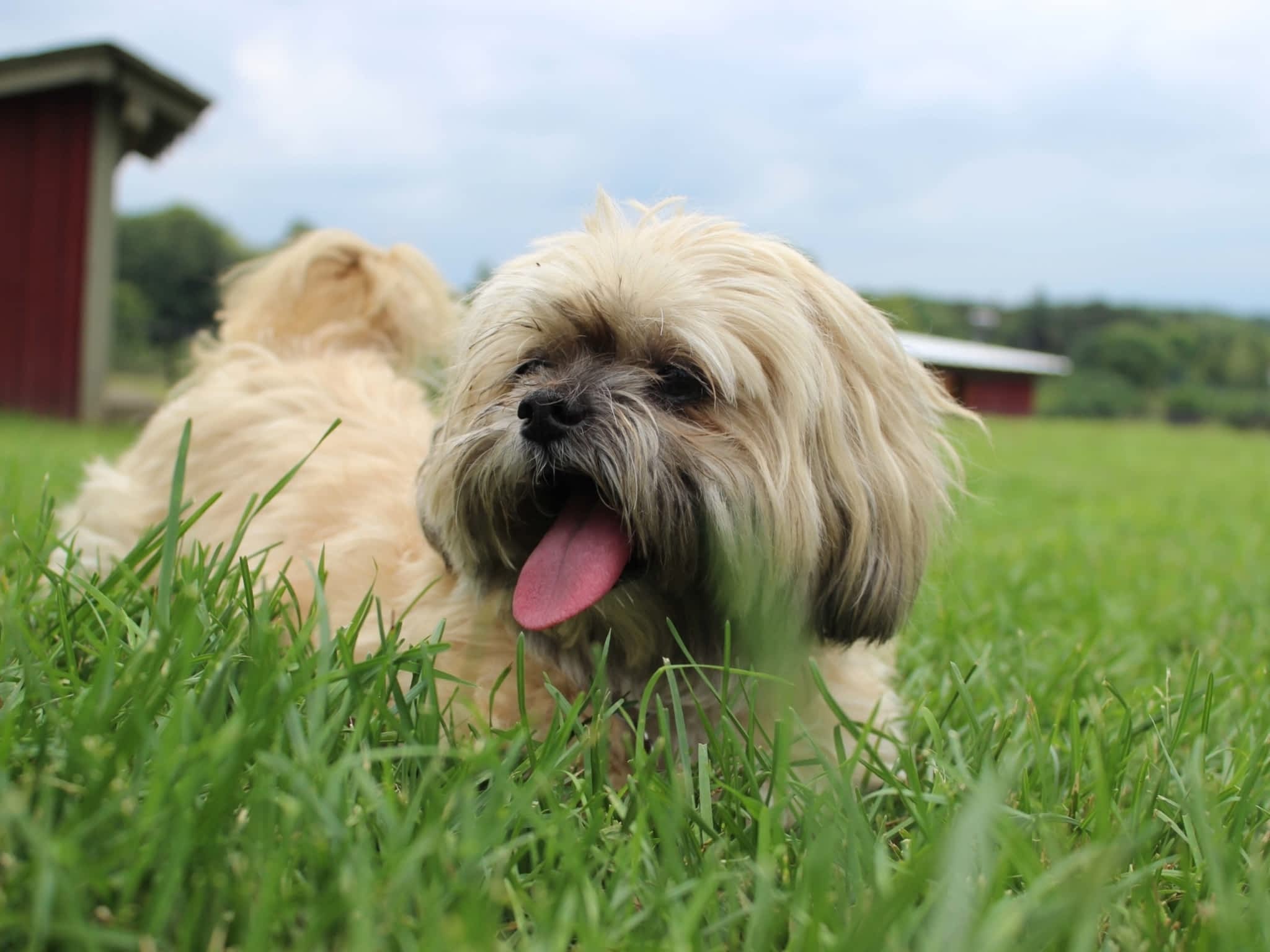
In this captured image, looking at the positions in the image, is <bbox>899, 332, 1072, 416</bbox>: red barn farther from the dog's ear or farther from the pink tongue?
the pink tongue

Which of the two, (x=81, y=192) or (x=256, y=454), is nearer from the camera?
(x=256, y=454)

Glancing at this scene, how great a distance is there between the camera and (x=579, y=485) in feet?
6.79

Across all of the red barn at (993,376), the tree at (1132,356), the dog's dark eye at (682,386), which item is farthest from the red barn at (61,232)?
the tree at (1132,356)

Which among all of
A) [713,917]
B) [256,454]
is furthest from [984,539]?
[713,917]

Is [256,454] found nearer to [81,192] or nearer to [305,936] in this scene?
[305,936]

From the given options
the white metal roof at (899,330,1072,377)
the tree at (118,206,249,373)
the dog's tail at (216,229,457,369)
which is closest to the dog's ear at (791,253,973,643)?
the dog's tail at (216,229,457,369)

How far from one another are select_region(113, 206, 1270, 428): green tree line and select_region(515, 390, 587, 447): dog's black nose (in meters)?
30.5

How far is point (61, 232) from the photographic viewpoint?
37.2ft

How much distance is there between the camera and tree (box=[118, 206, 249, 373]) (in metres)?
47.5

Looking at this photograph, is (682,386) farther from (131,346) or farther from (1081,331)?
(1081,331)

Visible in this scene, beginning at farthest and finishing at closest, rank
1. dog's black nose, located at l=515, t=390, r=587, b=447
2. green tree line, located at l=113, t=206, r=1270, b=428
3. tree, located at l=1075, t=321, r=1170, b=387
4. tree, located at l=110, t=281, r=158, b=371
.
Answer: tree, located at l=1075, t=321, r=1170, b=387 < green tree line, located at l=113, t=206, r=1270, b=428 < tree, located at l=110, t=281, r=158, b=371 < dog's black nose, located at l=515, t=390, r=587, b=447

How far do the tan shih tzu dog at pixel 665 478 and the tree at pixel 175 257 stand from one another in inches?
1679

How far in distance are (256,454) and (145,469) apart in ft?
2.07

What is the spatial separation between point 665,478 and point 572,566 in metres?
0.26
